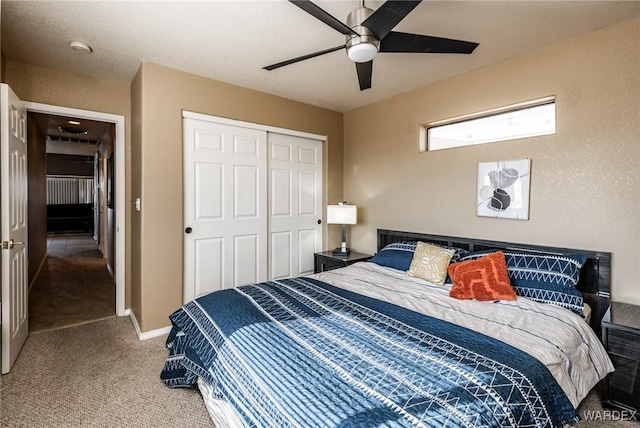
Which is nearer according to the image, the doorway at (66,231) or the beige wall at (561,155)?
the beige wall at (561,155)

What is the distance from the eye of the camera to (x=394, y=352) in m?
1.37

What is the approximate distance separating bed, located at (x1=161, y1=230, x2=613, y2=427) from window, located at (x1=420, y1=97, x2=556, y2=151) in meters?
1.02

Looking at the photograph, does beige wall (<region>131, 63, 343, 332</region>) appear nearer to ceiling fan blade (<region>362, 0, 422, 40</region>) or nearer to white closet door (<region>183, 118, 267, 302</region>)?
white closet door (<region>183, 118, 267, 302</region>)

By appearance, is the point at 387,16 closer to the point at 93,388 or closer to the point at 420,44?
the point at 420,44

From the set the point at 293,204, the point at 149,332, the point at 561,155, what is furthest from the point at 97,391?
the point at 561,155

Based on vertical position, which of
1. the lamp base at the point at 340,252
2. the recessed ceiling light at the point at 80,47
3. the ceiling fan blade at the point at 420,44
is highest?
the recessed ceiling light at the point at 80,47

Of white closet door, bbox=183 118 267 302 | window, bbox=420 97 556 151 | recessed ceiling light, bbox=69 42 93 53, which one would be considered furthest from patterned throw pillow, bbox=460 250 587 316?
recessed ceiling light, bbox=69 42 93 53

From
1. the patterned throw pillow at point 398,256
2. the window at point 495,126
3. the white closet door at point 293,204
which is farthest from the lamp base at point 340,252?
the window at point 495,126

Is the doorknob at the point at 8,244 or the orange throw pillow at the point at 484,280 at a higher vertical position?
the doorknob at the point at 8,244

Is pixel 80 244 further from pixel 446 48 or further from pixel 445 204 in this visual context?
pixel 446 48

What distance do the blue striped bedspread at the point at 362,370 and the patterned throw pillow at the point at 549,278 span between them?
3.01 feet

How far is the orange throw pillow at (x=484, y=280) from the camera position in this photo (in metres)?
2.19

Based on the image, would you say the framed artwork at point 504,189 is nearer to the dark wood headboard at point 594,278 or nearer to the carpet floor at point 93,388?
the dark wood headboard at point 594,278

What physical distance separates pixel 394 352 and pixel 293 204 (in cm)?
280
